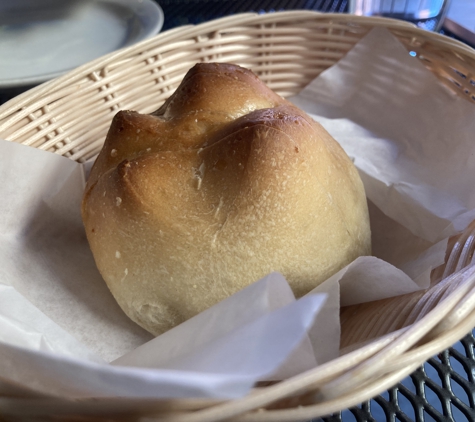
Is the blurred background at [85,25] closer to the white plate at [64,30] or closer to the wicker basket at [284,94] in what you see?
the white plate at [64,30]

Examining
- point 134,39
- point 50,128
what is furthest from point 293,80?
point 50,128

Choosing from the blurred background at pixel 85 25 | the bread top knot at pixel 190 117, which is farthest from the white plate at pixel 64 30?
the bread top knot at pixel 190 117

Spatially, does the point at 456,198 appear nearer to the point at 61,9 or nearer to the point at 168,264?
the point at 168,264

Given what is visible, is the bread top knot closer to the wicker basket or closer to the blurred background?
the wicker basket

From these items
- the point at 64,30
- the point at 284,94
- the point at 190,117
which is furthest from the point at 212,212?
Result: the point at 64,30

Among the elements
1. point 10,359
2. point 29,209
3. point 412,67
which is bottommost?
point 29,209

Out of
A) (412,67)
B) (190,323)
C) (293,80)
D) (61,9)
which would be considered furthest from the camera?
(61,9)
